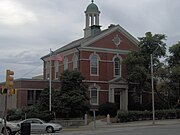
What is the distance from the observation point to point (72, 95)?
158 ft

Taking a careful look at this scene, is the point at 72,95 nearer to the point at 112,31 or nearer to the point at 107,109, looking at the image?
the point at 107,109

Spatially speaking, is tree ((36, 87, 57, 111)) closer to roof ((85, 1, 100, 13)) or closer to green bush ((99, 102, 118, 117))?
green bush ((99, 102, 118, 117))

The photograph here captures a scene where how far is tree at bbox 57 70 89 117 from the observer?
47.1m

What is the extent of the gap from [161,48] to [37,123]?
25.4 m

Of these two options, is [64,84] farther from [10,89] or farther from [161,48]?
[10,89]

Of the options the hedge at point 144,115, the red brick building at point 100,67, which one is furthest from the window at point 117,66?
the hedge at point 144,115

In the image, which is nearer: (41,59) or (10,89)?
(10,89)

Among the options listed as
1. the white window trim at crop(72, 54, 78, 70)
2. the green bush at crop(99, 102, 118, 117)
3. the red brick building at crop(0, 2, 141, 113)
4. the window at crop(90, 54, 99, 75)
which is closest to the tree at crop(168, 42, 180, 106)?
the red brick building at crop(0, 2, 141, 113)

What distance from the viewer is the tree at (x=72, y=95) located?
155ft

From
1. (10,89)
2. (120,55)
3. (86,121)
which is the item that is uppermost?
(120,55)

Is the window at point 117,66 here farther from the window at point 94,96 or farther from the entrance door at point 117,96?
the window at point 94,96

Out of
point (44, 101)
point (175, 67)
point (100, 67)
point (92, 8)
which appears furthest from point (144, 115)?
point (92, 8)

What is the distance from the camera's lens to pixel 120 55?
57000mm

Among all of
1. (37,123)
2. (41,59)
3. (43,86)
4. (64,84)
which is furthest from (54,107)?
(41,59)
